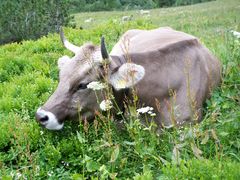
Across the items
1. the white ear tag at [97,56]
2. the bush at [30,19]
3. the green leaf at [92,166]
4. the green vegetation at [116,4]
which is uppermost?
the white ear tag at [97,56]

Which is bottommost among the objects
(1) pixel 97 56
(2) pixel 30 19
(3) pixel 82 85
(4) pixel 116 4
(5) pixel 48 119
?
(4) pixel 116 4

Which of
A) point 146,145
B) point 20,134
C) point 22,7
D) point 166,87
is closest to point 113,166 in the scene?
point 146,145

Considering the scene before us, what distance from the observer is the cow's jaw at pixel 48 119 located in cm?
595

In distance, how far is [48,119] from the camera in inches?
236

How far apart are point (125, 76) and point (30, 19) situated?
10.8m

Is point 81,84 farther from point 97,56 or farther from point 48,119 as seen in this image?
point 48,119

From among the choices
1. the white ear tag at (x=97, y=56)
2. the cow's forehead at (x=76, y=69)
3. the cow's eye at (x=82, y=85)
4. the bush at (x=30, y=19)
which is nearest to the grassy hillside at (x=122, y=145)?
the cow's eye at (x=82, y=85)

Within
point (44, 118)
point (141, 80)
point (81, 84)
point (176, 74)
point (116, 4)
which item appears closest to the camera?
point (44, 118)

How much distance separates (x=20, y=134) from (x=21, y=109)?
1443mm

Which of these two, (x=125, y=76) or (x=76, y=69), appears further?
(x=76, y=69)

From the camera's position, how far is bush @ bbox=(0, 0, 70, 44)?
16.2 m

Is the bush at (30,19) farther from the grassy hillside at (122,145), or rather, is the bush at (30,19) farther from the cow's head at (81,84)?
the cow's head at (81,84)

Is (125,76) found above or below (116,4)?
above

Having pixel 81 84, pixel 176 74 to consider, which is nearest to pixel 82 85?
pixel 81 84
